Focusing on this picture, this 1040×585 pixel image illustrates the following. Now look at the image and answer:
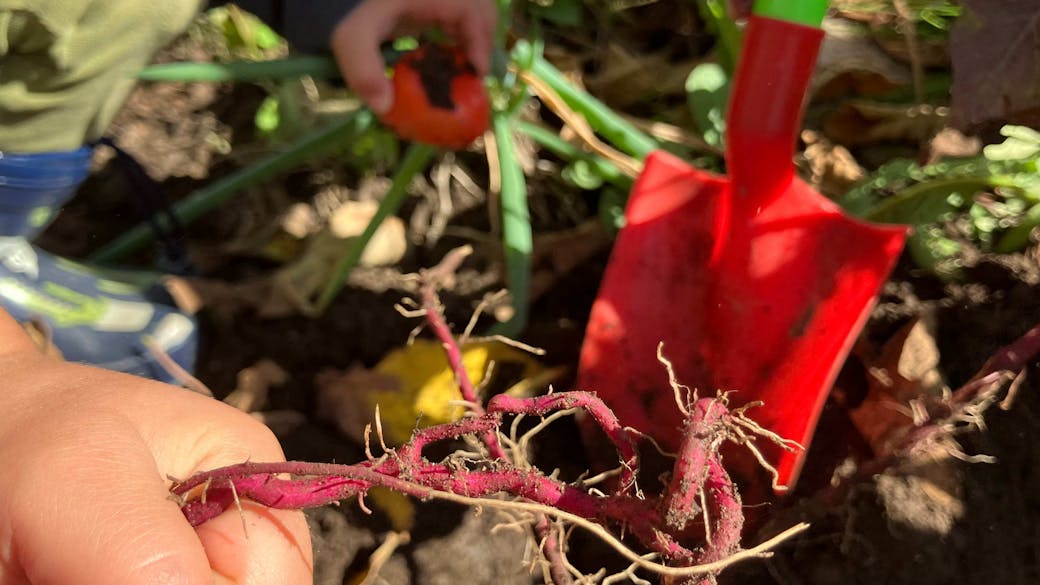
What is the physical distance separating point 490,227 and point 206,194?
46 cm

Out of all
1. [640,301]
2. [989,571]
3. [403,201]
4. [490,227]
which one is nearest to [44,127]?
[403,201]

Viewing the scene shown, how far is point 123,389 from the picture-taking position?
0.72 meters

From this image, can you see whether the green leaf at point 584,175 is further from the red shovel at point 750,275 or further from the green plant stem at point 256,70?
the green plant stem at point 256,70

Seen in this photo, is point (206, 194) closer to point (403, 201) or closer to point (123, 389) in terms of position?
point (403, 201)

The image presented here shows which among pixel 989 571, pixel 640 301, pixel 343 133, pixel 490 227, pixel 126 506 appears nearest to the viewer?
pixel 126 506

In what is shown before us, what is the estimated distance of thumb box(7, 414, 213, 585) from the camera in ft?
1.88

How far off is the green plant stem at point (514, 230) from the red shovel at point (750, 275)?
140mm

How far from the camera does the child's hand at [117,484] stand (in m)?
0.58

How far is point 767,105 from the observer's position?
3.22 ft

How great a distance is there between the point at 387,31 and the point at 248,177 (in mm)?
Result: 330

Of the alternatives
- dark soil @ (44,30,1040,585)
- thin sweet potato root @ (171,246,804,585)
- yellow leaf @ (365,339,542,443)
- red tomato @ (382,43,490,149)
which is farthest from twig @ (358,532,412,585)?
red tomato @ (382,43,490,149)

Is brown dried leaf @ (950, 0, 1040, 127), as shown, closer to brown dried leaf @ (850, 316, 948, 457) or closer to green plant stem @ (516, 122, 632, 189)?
brown dried leaf @ (850, 316, 948, 457)

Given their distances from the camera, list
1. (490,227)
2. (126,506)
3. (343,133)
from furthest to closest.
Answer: (490,227) → (343,133) → (126,506)

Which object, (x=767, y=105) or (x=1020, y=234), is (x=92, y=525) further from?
(x=1020, y=234)
